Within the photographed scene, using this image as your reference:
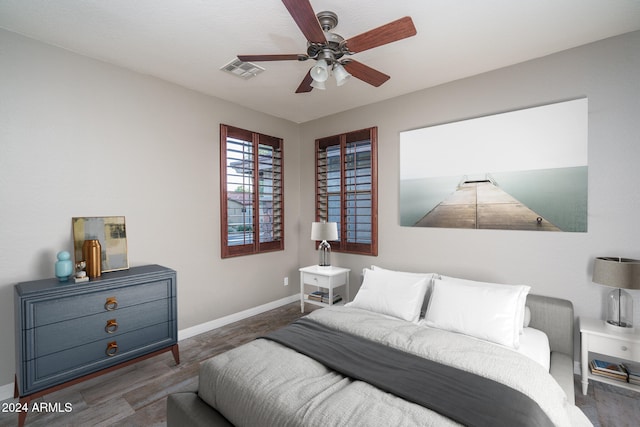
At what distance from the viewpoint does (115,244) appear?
2713mm

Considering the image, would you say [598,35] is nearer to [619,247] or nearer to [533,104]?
[533,104]

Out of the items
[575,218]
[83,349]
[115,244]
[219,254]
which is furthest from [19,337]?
[575,218]

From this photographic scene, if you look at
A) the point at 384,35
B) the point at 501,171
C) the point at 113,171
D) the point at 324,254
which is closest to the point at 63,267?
the point at 113,171

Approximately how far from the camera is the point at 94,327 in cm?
226

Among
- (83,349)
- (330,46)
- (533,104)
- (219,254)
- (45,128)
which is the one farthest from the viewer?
(219,254)

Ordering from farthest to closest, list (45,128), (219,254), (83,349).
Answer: (219,254) < (45,128) < (83,349)

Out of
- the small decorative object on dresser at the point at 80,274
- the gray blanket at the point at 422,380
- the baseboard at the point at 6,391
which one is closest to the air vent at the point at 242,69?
the small decorative object on dresser at the point at 80,274

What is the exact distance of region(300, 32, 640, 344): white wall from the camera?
2303 millimetres

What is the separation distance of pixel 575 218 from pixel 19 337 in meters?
4.30

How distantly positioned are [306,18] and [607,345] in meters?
3.03

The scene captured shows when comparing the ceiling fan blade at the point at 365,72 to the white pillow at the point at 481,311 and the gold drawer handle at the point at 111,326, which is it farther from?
the gold drawer handle at the point at 111,326

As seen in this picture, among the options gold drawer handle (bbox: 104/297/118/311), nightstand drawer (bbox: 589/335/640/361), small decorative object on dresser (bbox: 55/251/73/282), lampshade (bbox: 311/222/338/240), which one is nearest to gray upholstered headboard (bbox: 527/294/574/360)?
nightstand drawer (bbox: 589/335/640/361)

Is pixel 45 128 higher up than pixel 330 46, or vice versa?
pixel 330 46

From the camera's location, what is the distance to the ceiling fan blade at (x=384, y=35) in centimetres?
160
